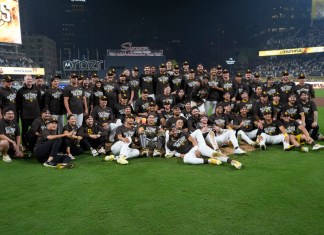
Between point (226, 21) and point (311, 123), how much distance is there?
80923 mm

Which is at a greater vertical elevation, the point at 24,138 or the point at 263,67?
the point at 263,67

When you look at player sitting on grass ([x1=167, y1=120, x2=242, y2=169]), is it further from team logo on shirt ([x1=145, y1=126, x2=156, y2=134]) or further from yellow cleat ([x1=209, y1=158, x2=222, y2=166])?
team logo on shirt ([x1=145, y1=126, x2=156, y2=134])

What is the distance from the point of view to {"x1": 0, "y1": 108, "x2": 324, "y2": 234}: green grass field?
3535mm

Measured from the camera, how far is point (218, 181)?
5.09m

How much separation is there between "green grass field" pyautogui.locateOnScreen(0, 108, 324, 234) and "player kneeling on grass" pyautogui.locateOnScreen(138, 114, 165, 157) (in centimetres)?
103

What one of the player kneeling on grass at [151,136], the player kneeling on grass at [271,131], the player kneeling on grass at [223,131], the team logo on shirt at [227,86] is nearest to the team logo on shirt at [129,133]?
the player kneeling on grass at [151,136]

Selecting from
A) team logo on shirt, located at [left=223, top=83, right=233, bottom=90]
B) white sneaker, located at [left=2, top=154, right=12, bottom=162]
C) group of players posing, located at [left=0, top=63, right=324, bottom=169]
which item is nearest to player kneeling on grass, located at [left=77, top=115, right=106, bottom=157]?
group of players posing, located at [left=0, top=63, right=324, bottom=169]

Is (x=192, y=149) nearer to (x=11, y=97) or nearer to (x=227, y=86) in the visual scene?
(x=227, y=86)

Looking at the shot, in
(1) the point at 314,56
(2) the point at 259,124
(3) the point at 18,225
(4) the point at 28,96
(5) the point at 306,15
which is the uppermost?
(5) the point at 306,15

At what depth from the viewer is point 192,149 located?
6.61 m

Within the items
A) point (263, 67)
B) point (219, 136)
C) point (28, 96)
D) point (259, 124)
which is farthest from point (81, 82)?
point (263, 67)

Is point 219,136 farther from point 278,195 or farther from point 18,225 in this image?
point 18,225

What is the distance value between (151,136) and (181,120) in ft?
3.40

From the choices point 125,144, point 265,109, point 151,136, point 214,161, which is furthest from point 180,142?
point 265,109
